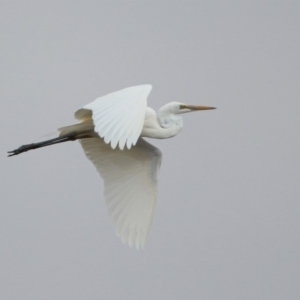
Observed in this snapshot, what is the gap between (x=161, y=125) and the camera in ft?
43.6

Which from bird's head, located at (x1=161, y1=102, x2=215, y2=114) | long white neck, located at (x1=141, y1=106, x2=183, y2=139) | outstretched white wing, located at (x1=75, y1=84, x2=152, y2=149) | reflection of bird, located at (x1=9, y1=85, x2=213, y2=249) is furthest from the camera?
bird's head, located at (x1=161, y1=102, x2=215, y2=114)

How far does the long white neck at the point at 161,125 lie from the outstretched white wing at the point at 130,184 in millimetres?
373

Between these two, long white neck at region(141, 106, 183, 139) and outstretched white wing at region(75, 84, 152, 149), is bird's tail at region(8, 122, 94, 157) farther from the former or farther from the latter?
outstretched white wing at region(75, 84, 152, 149)

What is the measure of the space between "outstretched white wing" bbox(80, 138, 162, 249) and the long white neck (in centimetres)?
37

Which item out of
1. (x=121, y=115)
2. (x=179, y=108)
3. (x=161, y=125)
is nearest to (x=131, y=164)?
(x=161, y=125)

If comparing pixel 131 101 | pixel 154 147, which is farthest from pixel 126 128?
pixel 154 147

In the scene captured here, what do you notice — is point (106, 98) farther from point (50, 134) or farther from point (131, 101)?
point (50, 134)

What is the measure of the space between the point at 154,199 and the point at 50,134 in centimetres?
141

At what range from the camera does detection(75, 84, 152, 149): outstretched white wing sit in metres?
11.0

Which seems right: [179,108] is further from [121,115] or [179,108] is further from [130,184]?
[121,115]

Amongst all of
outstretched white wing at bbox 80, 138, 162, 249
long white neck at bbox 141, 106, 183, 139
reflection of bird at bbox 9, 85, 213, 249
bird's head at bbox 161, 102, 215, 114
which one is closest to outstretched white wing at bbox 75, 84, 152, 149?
long white neck at bbox 141, 106, 183, 139

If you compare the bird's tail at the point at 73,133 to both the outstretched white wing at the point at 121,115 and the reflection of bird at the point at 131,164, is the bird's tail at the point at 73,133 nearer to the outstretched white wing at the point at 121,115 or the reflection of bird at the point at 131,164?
the reflection of bird at the point at 131,164

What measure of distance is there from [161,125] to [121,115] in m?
2.06

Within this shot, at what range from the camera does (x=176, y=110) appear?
13.6 meters
